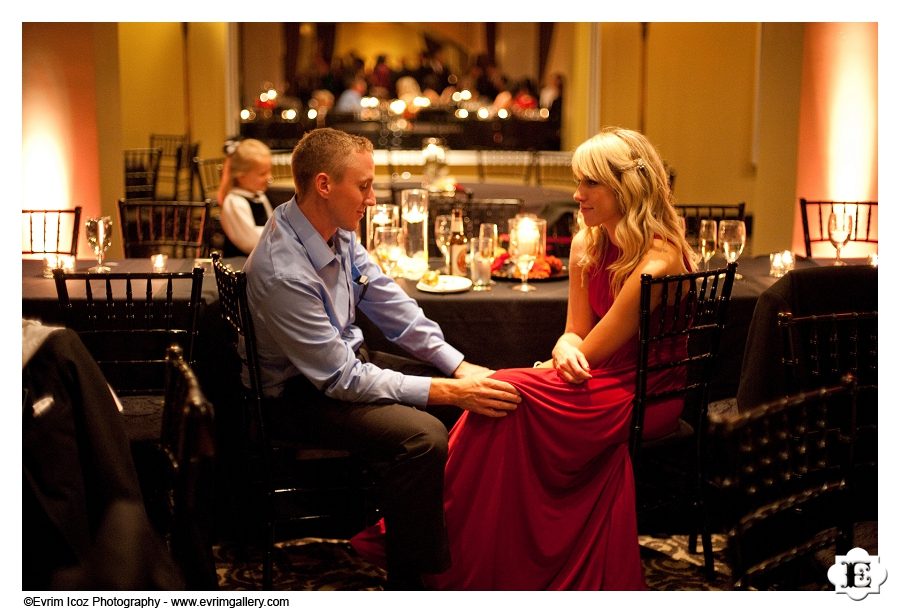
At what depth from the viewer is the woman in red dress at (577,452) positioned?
269cm

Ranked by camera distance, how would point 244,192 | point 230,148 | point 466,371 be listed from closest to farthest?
point 466,371
point 244,192
point 230,148

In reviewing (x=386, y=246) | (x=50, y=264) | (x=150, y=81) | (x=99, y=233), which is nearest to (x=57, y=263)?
(x=50, y=264)

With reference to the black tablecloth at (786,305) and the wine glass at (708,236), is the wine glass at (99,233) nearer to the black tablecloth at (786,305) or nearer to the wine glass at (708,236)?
the wine glass at (708,236)

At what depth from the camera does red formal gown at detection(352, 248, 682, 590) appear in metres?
2.69

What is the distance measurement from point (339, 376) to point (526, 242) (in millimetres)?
1243

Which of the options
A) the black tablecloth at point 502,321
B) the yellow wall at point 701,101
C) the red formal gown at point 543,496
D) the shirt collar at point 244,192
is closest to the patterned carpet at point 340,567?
the red formal gown at point 543,496

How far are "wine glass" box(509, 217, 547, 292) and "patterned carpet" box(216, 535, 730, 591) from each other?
95 centimetres

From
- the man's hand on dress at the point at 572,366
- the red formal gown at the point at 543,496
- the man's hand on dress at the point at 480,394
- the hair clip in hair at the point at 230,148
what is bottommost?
the red formal gown at the point at 543,496

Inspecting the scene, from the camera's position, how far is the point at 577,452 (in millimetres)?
2711

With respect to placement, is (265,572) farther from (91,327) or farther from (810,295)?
(810,295)

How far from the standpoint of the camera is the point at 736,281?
3.61 m

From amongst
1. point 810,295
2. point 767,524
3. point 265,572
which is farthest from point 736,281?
point 265,572

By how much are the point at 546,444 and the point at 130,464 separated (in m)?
1.12

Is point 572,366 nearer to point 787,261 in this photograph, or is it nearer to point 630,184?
point 630,184
